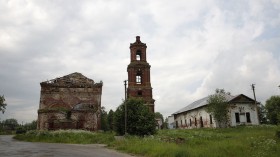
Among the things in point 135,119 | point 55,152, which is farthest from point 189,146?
point 135,119

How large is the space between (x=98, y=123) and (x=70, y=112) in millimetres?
4562

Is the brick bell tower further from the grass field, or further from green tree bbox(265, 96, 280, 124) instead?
green tree bbox(265, 96, 280, 124)

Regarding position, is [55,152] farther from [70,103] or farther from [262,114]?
[262,114]

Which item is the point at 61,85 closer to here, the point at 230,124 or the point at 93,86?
the point at 93,86

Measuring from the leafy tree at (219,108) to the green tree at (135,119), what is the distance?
40.9 feet

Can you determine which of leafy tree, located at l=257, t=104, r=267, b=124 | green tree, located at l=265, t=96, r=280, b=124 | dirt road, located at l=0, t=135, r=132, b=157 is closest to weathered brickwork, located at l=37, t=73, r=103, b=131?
dirt road, located at l=0, t=135, r=132, b=157

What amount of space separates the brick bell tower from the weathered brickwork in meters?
5.36

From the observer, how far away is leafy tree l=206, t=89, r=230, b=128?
36531mm

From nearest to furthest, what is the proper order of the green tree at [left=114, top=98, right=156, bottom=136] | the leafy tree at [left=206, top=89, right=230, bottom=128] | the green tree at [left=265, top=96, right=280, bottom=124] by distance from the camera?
1. the green tree at [left=114, top=98, right=156, bottom=136]
2. the leafy tree at [left=206, top=89, right=230, bottom=128]
3. the green tree at [left=265, top=96, right=280, bottom=124]

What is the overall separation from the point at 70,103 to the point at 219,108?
22194 mm

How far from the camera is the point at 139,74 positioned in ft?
143

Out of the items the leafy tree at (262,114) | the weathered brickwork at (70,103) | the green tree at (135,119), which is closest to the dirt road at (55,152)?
the green tree at (135,119)

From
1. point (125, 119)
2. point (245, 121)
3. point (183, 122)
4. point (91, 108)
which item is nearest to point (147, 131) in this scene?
point (125, 119)

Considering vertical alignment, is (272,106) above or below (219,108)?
above
